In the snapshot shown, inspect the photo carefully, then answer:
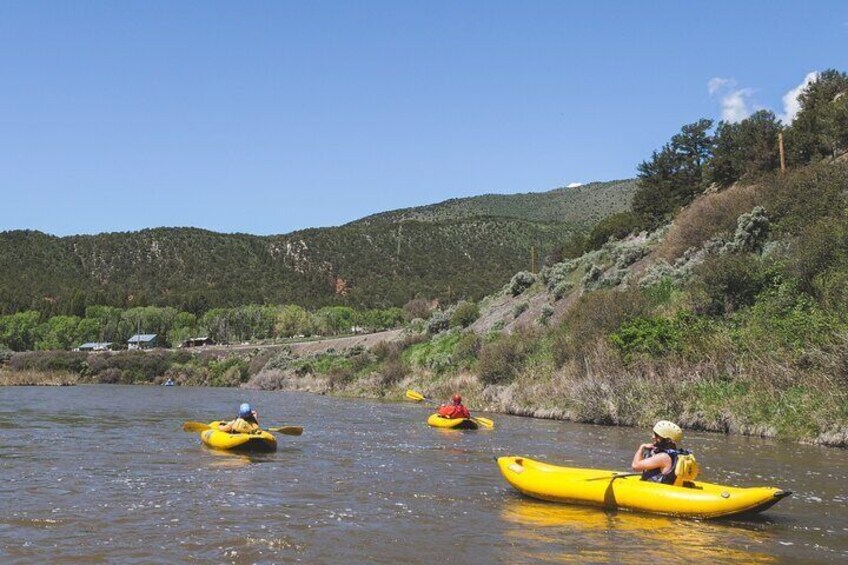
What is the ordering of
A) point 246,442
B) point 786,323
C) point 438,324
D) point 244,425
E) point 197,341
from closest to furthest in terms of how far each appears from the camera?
1. point 246,442
2. point 244,425
3. point 786,323
4. point 438,324
5. point 197,341

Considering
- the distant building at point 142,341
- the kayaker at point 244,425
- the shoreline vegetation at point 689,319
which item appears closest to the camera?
the kayaker at point 244,425

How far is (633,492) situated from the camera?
10.7 metres

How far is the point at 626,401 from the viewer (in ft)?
73.5

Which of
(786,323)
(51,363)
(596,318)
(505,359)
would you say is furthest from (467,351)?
(51,363)

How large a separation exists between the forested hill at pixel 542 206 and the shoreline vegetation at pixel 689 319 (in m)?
81.2

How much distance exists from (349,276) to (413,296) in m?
15.7

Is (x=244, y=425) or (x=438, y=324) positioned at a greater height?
(x=438, y=324)

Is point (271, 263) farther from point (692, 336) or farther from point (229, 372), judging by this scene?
point (692, 336)

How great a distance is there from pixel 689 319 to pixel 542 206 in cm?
13118

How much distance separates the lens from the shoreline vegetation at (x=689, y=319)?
63.4 ft

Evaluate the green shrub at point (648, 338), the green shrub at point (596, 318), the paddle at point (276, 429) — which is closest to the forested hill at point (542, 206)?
the green shrub at point (596, 318)

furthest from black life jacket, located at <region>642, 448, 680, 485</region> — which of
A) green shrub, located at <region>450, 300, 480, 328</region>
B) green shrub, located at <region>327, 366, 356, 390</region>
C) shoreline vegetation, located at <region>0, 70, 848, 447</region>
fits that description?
green shrub, located at <region>327, 366, 356, 390</region>

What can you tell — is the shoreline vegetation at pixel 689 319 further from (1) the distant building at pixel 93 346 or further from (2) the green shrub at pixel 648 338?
(1) the distant building at pixel 93 346

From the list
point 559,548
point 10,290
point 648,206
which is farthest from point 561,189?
point 559,548
